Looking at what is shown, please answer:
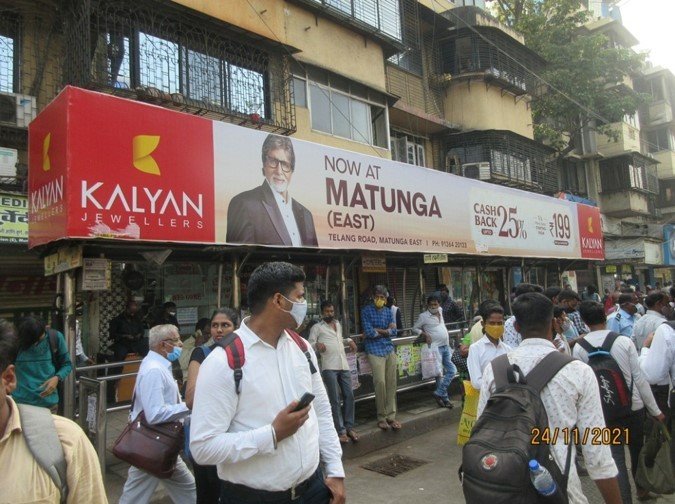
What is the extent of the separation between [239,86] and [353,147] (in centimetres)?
303

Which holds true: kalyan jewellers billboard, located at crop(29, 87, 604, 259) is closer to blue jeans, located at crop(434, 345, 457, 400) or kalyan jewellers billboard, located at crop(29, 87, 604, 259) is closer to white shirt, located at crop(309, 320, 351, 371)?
white shirt, located at crop(309, 320, 351, 371)

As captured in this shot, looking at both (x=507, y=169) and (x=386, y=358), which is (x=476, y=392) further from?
(x=507, y=169)

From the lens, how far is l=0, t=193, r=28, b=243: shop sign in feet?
24.9

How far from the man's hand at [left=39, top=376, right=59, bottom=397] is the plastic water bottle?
4.37 metres

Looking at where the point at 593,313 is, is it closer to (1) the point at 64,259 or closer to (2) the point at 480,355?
(2) the point at 480,355

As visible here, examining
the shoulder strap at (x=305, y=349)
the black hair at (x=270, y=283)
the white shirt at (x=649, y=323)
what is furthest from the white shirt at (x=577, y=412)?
the white shirt at (x=649, y=323)

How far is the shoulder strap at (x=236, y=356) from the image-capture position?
2059 mm

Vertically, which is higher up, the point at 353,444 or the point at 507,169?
the point at 507,169

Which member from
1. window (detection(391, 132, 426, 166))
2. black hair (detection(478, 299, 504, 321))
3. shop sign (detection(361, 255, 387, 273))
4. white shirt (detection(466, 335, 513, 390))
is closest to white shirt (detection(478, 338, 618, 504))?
white shirt (detection(466, 335, 513, 390))

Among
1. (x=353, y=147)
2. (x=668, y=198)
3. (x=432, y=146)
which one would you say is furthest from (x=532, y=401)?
(x=668, y=198)

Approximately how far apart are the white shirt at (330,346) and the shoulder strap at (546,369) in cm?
400

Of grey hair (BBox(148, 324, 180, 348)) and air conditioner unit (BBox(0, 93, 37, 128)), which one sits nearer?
grey hair (BBox(148, 324, 180, 348))

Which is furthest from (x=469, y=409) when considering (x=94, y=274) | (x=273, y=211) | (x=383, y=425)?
(x=94, y=274)

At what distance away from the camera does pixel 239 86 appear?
9539 mm
